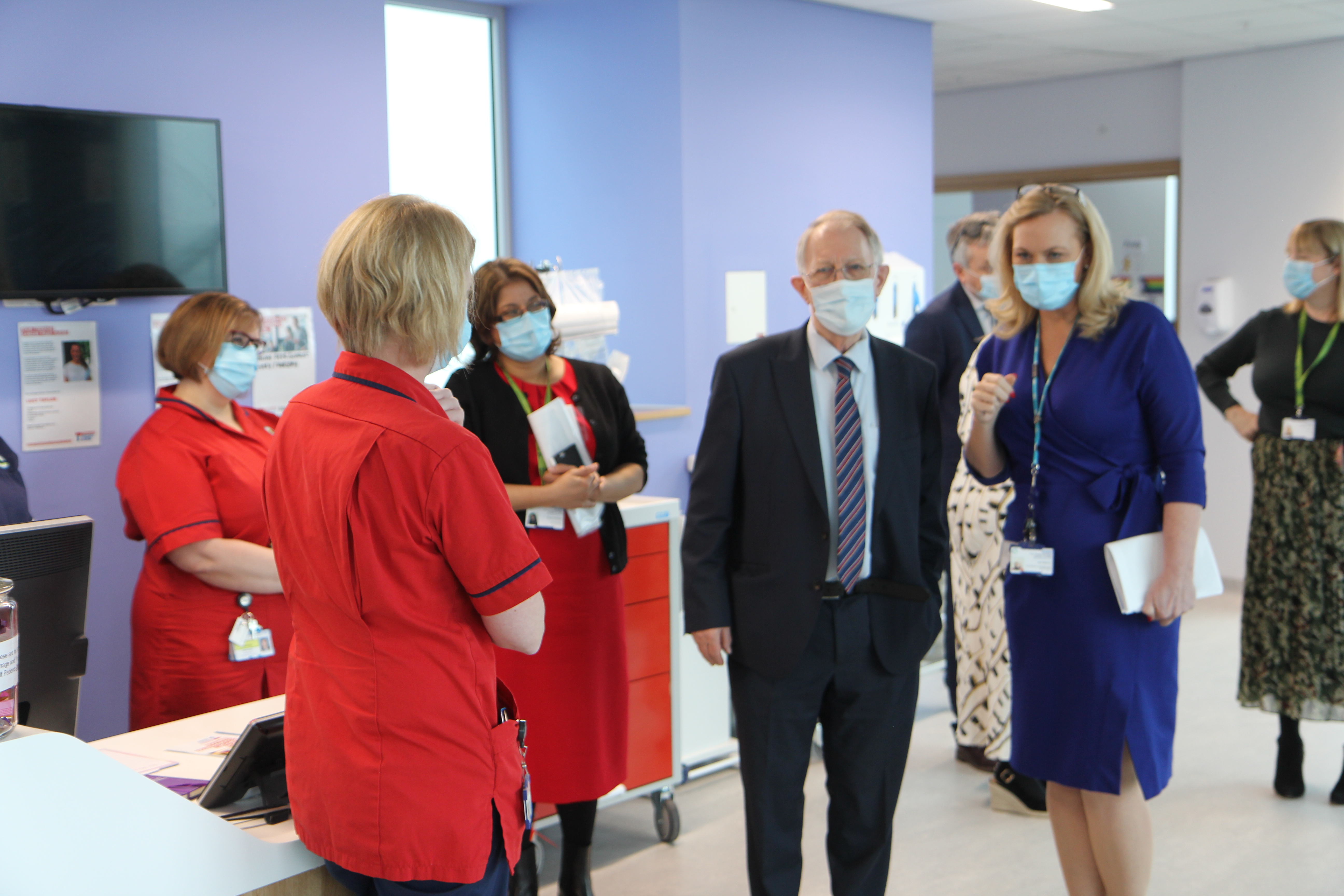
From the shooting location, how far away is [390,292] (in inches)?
59.2

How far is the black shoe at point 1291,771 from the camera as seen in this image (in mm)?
3727

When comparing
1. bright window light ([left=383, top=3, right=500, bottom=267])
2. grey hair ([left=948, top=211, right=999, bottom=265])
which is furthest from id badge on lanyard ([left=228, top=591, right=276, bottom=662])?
grey hair ([left=948, top=211, right=999, bottom=265])

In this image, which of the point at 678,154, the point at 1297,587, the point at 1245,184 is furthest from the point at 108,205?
the point at 1245,184

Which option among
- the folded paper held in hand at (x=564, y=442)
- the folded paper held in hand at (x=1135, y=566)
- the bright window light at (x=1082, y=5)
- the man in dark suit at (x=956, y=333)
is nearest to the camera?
the folded paper held in hand at (x=1135, y=566)

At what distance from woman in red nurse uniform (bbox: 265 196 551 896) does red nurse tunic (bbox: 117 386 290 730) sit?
1.32m

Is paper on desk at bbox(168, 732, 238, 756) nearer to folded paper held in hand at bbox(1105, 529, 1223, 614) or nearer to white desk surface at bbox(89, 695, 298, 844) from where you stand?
white desk surface at bbox(89, 695, 298, 844)

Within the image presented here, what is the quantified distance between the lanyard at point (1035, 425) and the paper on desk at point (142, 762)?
1.74 meters

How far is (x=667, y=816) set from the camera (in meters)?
3.51

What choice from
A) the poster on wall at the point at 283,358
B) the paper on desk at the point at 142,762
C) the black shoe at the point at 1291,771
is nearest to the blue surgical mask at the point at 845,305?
the paper on desk at the point at 142,762

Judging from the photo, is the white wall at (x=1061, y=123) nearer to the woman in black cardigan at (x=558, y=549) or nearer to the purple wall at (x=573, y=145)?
the purple wall at (x=573, y=145)

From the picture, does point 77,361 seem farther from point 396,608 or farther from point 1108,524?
point 1108,524

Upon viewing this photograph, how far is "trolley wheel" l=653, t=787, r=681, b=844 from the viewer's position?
351 cm

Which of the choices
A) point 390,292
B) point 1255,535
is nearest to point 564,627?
point 390,292

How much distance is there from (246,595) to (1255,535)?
3161 mm
